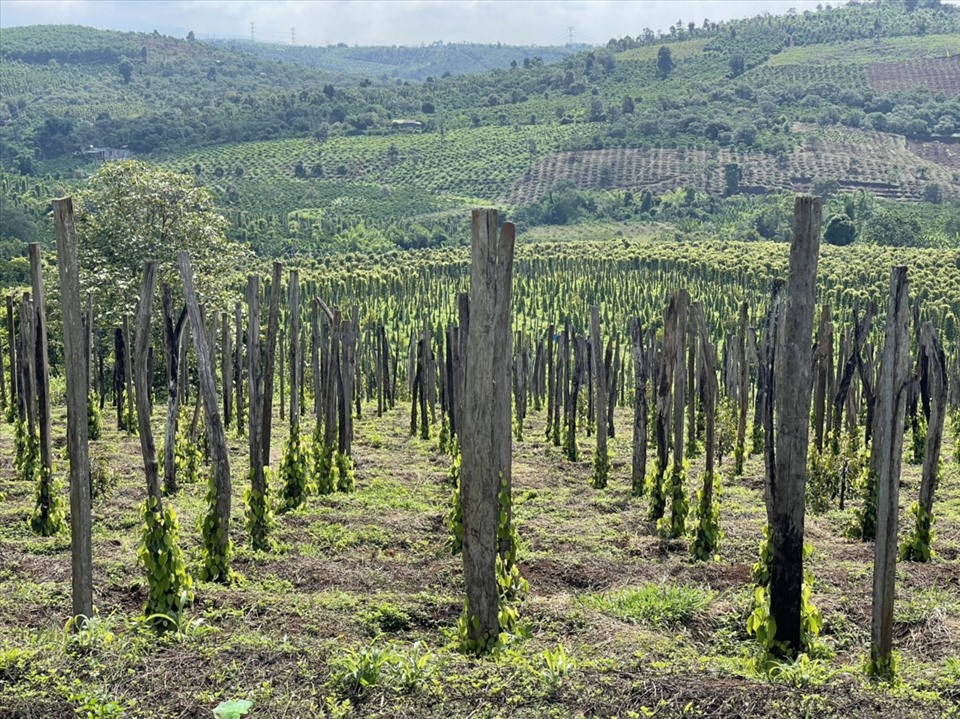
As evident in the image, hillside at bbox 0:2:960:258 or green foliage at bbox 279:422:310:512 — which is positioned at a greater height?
hillside at bbox 0:2:960:258

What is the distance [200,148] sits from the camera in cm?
9725

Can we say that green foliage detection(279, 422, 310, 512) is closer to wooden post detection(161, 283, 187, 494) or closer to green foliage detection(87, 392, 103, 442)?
wooden post detection(161, 283, 187, 494)

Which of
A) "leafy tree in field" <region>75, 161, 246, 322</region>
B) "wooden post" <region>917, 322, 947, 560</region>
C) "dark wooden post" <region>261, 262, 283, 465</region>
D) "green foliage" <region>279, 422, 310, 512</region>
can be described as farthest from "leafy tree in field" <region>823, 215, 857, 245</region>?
"dark wooden post" <region>261, 262, 283, 465</region>

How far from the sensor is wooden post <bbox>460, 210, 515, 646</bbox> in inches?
227

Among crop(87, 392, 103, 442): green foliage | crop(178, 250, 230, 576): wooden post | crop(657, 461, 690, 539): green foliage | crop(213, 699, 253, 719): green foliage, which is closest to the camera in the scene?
crop(213, 699, 253, 719): green foliage

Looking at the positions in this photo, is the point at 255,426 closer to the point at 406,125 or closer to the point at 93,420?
the point at 93,420

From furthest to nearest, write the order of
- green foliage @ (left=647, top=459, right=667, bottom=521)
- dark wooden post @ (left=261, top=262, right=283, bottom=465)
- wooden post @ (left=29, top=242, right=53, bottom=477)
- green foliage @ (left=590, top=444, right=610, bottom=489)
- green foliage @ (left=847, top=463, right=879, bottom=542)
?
green foliage @ (left=590, top=444, right=610, bottom=489), green foliage @ (left=647, top=459, right=667, bottom=521), green foliage @ (left=847, top=463, right=879, bottom=542), dark wooden post @ (left=261, top=262, right=283, bottom=465), wooden post @ (left=29, top=242, right=53, bottom=477)

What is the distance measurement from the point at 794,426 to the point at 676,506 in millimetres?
4318

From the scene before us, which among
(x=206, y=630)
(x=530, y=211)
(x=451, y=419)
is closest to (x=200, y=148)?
(x=530, y=211)

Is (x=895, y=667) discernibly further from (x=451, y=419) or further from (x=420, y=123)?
(x=420, y=123)

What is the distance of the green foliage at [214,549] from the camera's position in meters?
7.80

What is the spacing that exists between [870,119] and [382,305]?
73.6 metres

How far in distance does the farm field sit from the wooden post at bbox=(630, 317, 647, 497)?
0.93m

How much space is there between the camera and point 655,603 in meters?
7.24
